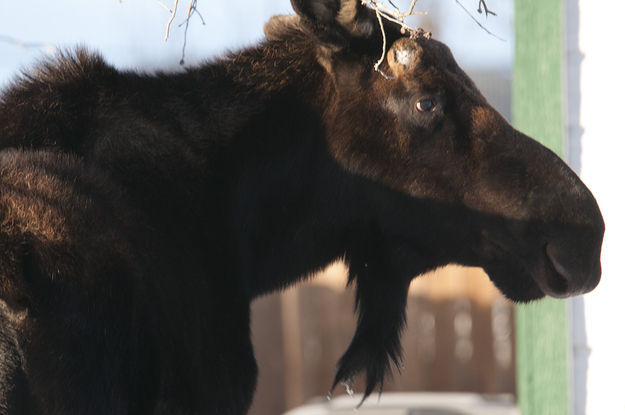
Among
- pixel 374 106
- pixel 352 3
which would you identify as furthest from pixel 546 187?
pixel 352 3

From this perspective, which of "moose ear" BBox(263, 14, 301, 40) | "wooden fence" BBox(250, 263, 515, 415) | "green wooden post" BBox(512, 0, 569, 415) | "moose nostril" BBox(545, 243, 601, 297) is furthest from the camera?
"wooden fence" BBox(250, 263, 515, 415)

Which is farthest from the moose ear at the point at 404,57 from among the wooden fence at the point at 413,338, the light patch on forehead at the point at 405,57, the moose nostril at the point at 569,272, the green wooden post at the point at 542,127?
the wooden fence at the point at 413,338

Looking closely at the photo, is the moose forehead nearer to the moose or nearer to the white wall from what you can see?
the moose

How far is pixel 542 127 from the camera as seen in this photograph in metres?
4.71

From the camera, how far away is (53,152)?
9.97 feet

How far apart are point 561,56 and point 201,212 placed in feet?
7.09

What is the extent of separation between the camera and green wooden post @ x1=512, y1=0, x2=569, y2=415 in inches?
175

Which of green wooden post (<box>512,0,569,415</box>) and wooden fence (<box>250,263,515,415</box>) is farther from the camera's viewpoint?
wooden fence (<box>250,263,515,415</box>)

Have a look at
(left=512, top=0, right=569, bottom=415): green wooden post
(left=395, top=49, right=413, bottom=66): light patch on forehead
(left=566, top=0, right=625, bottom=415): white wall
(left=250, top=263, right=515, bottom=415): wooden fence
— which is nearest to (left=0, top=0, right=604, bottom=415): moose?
(left=395, top=49, right=413, bottom=66): light patch on forehead

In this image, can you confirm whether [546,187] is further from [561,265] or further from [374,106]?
[374,106]

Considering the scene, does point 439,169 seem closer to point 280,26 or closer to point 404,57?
point 404,57

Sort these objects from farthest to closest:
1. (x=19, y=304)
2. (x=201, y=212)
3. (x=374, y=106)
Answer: (x=374, y=106) < (x=201, y=212) < (x=19, y=304)

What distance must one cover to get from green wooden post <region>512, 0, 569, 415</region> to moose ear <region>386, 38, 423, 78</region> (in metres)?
1.23

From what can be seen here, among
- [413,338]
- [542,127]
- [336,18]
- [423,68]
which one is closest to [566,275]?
[423,68]
